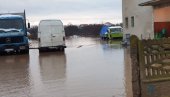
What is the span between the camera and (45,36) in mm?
32469

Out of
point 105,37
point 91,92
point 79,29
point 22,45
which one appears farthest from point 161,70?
point 79,29

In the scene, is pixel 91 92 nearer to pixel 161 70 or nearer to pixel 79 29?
pixel 161 70

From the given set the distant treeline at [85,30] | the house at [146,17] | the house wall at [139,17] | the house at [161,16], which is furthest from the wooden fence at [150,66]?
the distant treeline at [85,30]

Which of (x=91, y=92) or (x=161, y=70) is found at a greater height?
(x=161, y=70)

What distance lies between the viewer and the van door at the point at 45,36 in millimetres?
32438

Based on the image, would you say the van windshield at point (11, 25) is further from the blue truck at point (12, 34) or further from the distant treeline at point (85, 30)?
the distant treeline at point (85, 30)

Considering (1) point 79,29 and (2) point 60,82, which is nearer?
(2) point 60,82

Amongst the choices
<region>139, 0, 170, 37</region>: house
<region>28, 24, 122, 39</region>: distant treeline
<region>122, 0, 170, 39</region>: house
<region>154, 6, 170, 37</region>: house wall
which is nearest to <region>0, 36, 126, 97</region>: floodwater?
<region>122, 0, 170, 39</region>: house

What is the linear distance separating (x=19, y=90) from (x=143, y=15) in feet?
82.5

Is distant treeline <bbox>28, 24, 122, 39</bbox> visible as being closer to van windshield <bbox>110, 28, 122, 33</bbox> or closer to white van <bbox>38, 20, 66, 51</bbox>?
van windshield <bbox>110, 28, 122, 33</bbox>

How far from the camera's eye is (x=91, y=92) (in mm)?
12039

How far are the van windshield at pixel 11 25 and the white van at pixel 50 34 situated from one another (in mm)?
1472

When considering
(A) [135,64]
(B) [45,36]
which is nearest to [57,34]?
(B) [45,36]

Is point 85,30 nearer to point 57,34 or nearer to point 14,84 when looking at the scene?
point 57,34
